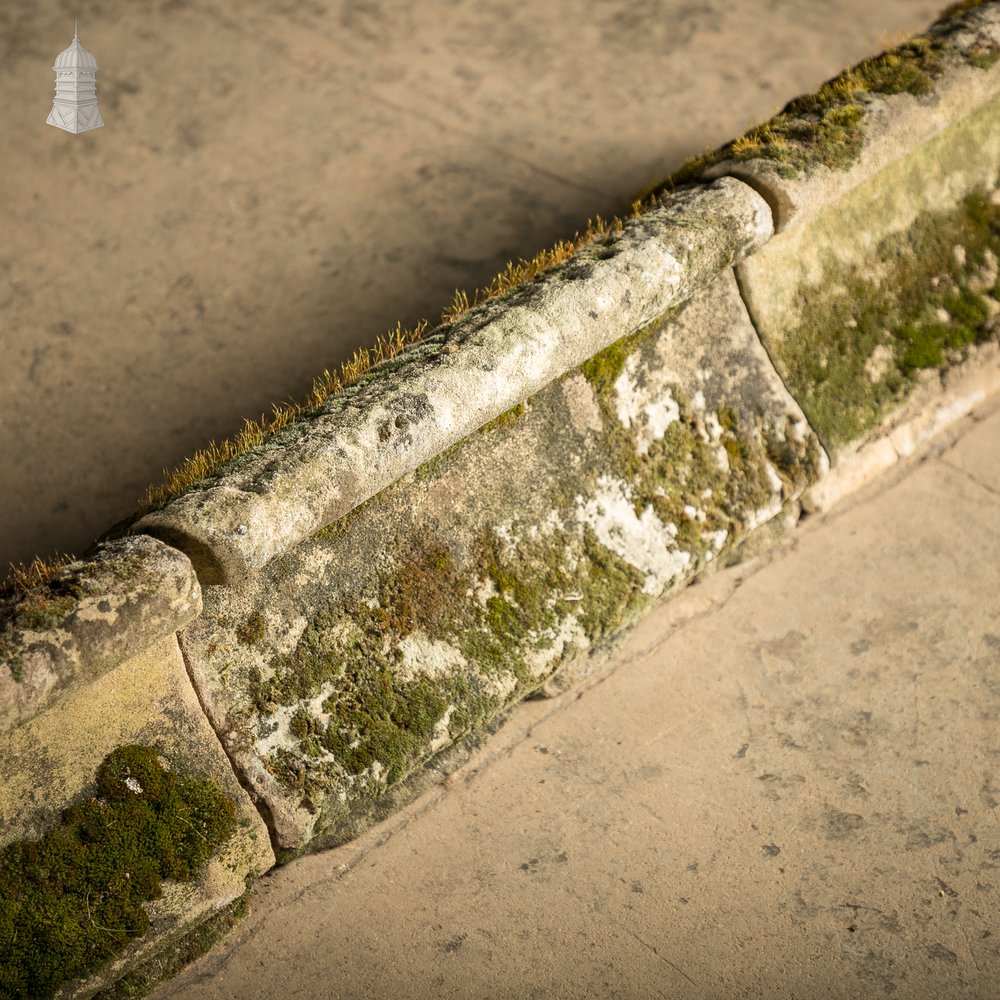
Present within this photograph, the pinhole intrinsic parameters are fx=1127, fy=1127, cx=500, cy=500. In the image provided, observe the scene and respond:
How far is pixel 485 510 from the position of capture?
9.12 ft

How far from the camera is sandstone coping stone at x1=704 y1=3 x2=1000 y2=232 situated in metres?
3.20

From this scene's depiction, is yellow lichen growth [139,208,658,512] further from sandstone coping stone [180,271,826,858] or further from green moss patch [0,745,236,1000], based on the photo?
green moss patch [0,745,236,1000]

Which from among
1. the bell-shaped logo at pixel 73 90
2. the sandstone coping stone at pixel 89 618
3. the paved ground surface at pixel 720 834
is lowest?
the paved ground surface at pixel 720 834

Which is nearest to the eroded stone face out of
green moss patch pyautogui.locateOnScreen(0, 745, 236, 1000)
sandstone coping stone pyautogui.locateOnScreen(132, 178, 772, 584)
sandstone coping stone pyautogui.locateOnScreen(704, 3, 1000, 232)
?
sandstone coping stone pyautogui.locateOnScreen(704, 3, 1000, 232)

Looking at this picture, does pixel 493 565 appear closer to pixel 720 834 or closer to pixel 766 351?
pixel 720 834

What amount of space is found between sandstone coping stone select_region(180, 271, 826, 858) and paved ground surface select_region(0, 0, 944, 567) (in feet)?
3.43

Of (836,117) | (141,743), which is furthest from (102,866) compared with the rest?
(836,117)

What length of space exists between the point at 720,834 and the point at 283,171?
3.17m

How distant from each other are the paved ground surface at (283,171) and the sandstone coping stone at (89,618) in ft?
3.74

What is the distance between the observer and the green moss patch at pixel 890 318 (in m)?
3.36

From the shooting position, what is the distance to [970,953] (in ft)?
7.77

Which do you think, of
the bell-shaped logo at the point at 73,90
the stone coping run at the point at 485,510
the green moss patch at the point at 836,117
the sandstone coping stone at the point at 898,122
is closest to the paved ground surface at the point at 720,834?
the stone coping run at the point at 485,510

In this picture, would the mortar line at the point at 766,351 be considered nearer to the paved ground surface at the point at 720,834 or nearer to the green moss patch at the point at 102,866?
the paved ground surface at the point at 720,834

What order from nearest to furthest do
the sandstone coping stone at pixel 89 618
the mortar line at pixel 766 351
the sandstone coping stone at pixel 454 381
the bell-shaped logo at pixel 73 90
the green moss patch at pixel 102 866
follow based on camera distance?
the sandstone coping stone at pixel 89 618
the green moss patch at pixel 102 866
the sandstone coping stone at pixel 454 381
the bell-shaped logo at pixel 73 90
the mortar line at pixel 766 351
